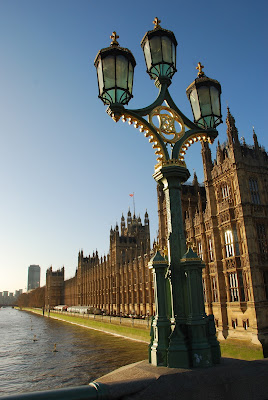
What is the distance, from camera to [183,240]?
19.2 feet

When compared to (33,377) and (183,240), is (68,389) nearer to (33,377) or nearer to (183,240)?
(183,240)

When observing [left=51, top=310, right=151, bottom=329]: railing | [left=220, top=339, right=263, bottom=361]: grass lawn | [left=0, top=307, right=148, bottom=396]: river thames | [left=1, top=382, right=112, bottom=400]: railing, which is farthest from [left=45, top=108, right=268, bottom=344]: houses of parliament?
[left=1, top=382, right=112, bottom=400]: railing

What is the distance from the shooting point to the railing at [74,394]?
122 inches

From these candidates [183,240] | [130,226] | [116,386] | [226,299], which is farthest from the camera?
[130,226]

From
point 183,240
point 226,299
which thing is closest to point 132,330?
point 226,299

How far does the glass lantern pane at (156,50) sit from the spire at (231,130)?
971 inches

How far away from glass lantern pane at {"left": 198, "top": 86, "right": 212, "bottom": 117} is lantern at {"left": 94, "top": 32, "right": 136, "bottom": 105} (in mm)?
1845

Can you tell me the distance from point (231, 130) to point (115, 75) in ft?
86.6

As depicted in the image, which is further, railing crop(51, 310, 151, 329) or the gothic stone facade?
the gothic stone facade

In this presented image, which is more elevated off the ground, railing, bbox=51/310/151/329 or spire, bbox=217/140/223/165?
spire, bbox=217/140/223/165

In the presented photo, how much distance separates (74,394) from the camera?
333cm

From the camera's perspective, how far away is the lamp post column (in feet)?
15.8

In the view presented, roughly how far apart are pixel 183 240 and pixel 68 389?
10.7ft

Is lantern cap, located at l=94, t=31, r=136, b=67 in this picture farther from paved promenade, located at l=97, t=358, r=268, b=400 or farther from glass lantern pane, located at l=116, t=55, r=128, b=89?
paved promenade, located at l=97, t=358, r=268, b=400
